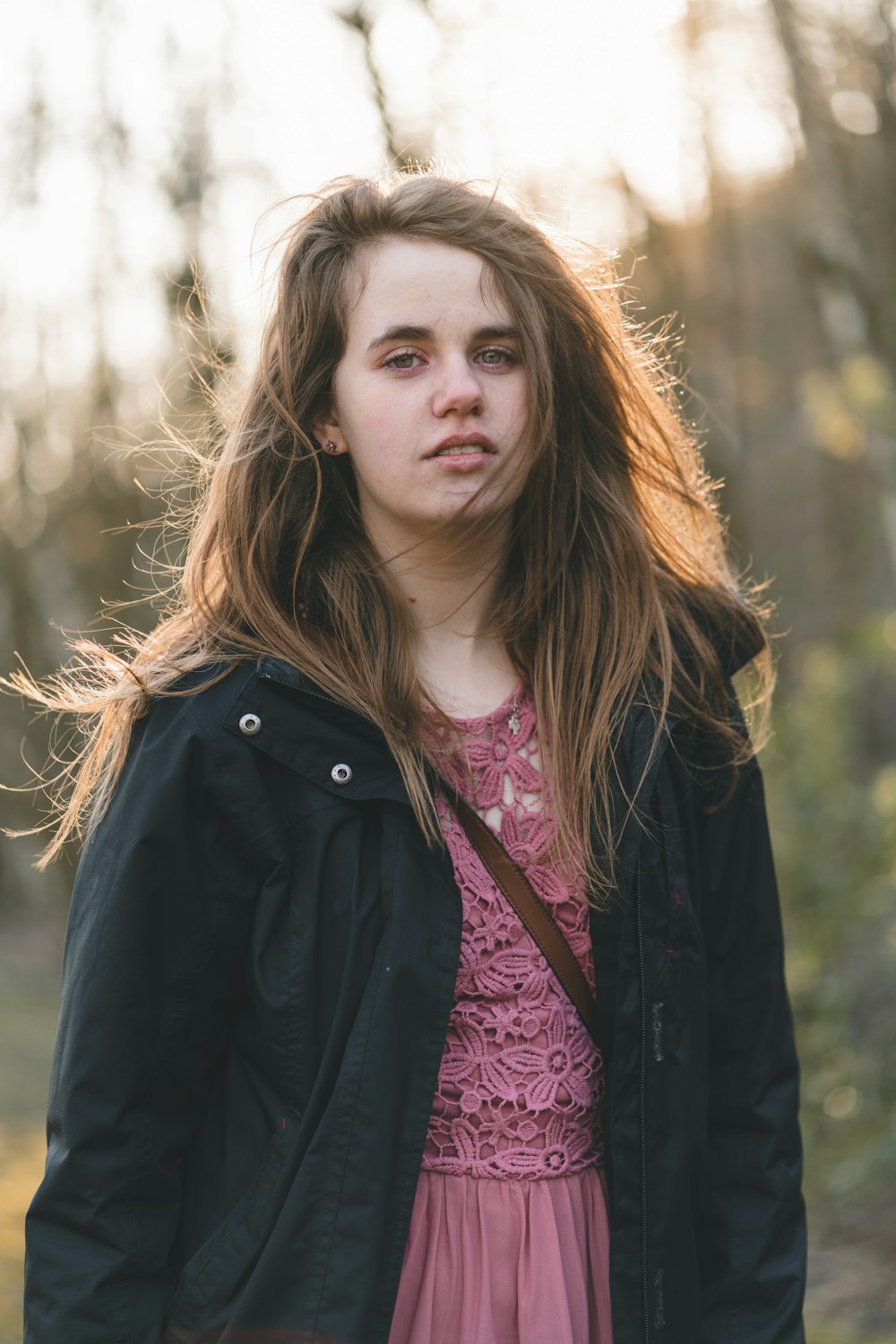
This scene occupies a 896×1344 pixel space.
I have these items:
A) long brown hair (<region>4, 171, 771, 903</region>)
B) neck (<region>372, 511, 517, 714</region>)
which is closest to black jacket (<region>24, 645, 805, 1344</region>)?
long brown hair (<region>4, 171, 771, 903</region>)

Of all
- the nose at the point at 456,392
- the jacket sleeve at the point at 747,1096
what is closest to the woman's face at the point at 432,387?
the nose at the point at 456,392

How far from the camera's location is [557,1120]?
2.19 metres

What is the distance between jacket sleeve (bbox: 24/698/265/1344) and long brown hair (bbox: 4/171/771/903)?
133mm

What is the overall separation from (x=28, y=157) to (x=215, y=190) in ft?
8.04

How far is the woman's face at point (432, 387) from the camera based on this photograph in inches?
90.2

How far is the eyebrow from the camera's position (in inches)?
90.9

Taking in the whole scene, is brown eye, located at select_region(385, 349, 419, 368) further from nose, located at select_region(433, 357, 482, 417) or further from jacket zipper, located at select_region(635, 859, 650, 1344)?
jacket zipper, located at select_region(635, 859, 650, 1344)

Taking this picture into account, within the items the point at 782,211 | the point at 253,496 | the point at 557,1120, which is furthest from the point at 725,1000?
the point at 782,211

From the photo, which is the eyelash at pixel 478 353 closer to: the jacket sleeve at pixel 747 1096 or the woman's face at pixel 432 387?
the woman's face at pixel 432 387

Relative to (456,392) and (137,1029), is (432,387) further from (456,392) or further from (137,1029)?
(137,1029)

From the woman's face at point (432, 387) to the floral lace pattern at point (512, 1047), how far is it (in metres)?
0.51

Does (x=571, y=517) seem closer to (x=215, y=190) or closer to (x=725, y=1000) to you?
(x=725, y=1000)

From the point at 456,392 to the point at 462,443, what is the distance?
0.09 meters

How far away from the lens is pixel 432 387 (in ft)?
7.48
